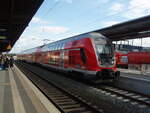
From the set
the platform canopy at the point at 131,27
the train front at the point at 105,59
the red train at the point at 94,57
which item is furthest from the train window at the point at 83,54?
the platform canopy at the point at 131,27

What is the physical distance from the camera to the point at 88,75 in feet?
36.7

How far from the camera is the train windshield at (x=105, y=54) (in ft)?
36.7

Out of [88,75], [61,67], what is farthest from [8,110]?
[61,67]

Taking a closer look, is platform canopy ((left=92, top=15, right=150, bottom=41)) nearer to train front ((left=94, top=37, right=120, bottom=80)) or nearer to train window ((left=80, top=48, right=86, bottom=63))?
train front ((left=94, top=37, right=120, bottom=80))

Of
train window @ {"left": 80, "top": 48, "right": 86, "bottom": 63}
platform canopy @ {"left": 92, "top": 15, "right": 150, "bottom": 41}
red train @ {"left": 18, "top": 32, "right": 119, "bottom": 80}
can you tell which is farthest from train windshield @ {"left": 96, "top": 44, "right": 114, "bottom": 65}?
platform canopy @ {"left": 92, "top": 15, "right": 150, "bottom": 41}

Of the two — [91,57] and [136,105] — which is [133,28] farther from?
[136,105]

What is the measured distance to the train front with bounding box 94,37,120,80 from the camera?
11062 millimetres

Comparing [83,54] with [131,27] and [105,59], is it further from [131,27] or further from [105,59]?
[131,27]

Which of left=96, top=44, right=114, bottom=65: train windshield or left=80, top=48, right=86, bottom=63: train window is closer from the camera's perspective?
left=96, top=44, right=114, bottom=65: train windshield

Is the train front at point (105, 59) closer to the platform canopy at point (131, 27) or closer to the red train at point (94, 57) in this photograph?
the red train at point (94, 57)

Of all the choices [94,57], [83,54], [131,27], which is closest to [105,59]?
[94,57]

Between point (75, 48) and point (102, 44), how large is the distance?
7.55ft

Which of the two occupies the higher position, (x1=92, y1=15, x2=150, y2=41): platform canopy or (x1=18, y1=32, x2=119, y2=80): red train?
(x1=92, y1=15, x2=150, y2=41): platform canopy

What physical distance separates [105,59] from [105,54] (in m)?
0.34
